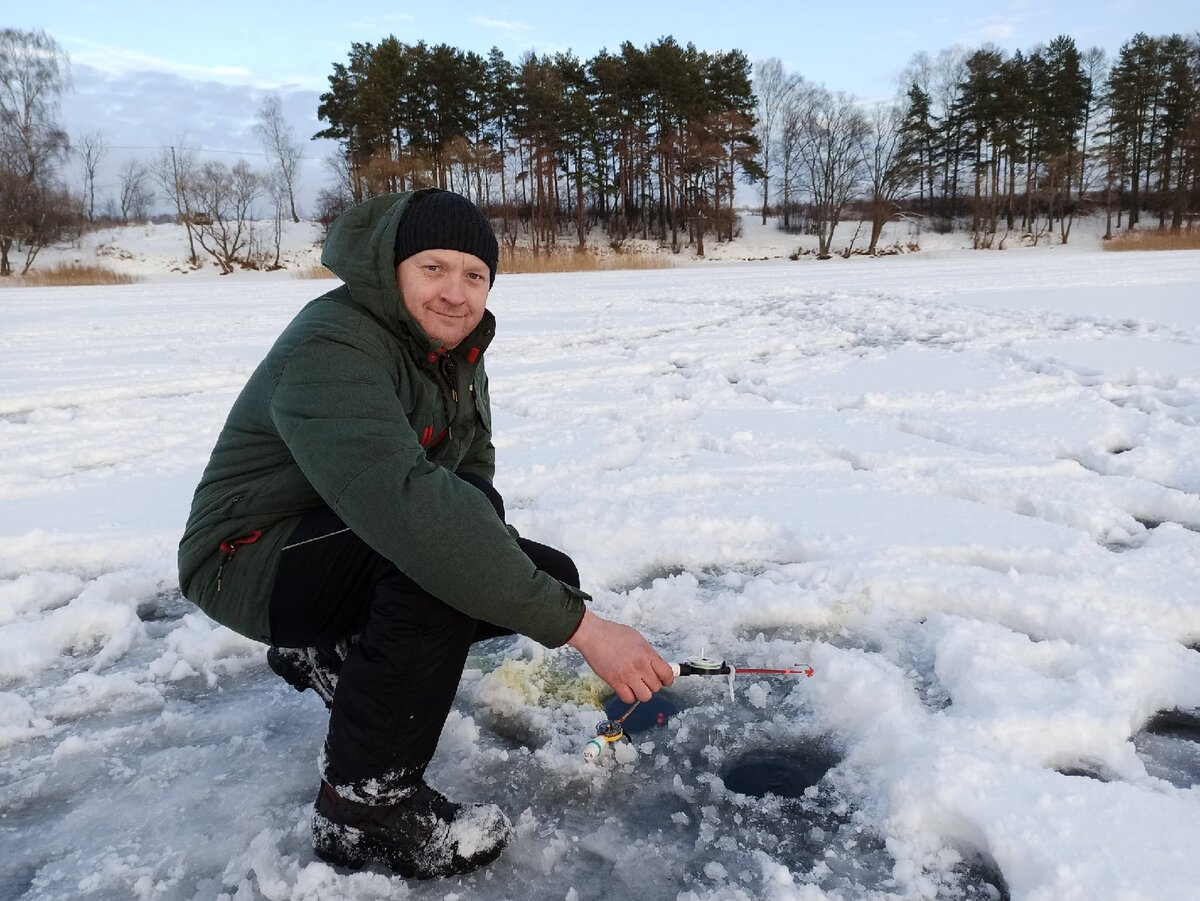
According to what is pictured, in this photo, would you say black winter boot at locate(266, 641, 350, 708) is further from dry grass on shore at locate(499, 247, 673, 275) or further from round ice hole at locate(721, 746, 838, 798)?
dry grass on shore at locate(499, 247, 673, 275)

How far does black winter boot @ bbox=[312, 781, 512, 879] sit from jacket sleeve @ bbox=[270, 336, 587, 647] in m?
0.37

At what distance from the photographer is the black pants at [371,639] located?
1251 millimetres

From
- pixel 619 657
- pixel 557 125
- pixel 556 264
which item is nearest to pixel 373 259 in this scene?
pixel 619 657

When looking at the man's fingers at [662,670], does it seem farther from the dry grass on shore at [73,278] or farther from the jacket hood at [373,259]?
the dry grass on shore at [73,278]

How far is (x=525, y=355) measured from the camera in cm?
661

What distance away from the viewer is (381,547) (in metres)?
1.20

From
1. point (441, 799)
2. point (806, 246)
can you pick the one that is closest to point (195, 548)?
point (441, 799)

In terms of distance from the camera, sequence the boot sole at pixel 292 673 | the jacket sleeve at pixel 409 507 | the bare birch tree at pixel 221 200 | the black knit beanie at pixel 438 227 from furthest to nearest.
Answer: the bare birch tree at pixel 221 200, the boot sole at pixel 292 673, the black knit beanie at pixel 438 227, the jacket sleeve at pixel 409 507

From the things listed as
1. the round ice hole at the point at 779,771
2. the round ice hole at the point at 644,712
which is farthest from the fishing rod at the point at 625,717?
the round ice hole at the point at 779,771

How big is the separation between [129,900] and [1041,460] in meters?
3.35

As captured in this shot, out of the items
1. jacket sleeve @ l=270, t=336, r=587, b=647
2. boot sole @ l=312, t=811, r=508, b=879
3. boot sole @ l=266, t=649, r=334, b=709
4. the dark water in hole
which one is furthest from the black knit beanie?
the dark water in hole

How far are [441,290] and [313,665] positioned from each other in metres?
0.80

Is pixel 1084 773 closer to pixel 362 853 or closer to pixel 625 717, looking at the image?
pixel 625 717

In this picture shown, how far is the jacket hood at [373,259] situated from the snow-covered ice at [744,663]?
897 millimetres
